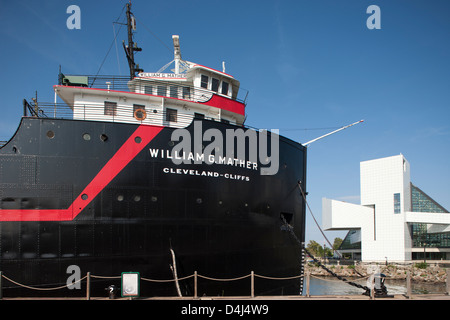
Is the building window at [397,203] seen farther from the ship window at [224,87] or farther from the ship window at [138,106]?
the ship window at [138,106]

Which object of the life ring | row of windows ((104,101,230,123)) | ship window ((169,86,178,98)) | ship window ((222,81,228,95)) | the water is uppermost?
ship window ((222,81,228,95))

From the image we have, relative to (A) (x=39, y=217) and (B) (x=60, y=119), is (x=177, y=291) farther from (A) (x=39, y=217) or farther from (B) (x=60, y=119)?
(B) (x=60, y=119)

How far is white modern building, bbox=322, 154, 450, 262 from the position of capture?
47938 mm

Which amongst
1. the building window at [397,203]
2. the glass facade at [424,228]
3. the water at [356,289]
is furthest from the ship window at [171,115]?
the glass facade at [424,228]

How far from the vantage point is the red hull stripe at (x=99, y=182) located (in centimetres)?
973

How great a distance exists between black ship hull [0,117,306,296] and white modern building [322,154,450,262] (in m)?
43.3

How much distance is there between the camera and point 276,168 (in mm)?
13266

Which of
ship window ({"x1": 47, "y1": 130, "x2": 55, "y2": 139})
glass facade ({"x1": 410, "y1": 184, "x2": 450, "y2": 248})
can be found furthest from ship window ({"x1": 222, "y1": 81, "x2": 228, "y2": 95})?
glass facade ({"x1": 410, "y1": 184, "x2": 450, "y2": 248})

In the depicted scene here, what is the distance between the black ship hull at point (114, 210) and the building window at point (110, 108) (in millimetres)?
2205

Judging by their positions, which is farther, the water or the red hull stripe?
the water

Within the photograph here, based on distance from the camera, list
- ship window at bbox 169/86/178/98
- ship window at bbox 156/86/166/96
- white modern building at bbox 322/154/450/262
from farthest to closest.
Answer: white modern building at bbox 322/154/450/262 → ship window at bbox 169/86/178/98 → ship window at bbox 156/86/166/96

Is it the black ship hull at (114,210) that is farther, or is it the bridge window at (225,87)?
the bridge window at (225,87)

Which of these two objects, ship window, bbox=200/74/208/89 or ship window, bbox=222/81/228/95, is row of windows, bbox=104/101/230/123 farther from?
ship window, bbox=222/81/228/95

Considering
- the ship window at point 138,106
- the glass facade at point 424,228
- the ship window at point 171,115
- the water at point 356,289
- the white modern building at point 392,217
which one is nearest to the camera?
the ship window at point 138,106
